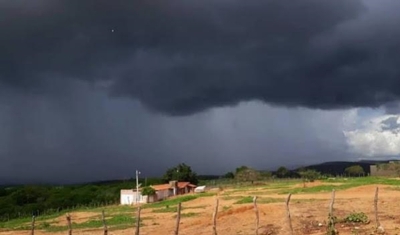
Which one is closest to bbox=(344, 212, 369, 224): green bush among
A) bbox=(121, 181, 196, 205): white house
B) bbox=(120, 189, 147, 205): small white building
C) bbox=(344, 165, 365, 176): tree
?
bbox=(121, 181, 196, 205): white house

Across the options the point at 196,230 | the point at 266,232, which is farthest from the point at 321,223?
the point at 196,230

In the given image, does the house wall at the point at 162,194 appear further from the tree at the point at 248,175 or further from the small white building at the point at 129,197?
the tree at the point at 248,175

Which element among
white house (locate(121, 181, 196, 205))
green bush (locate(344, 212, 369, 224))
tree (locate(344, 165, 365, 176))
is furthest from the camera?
tree (locate(344, 165, 365, 176))

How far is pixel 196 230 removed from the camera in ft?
98.6

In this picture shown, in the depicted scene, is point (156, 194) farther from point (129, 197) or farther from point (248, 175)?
point (248, 175)

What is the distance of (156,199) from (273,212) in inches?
2240

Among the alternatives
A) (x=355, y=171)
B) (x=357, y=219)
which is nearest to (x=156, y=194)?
(x=357, y=219)

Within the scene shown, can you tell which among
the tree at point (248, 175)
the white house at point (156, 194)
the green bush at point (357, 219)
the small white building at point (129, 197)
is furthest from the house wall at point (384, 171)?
the green bush at point (357, 219)

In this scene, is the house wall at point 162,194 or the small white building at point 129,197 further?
the house wall at point 162,194

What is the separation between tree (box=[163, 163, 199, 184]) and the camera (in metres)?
120

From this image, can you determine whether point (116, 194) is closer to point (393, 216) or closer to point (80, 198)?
point (80, 198)

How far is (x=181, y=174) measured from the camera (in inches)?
4729

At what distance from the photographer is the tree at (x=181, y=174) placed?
120m

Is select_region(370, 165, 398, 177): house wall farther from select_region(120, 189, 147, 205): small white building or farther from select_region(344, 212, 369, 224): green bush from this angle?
select_region(344, 212, 369, 224): green bush
